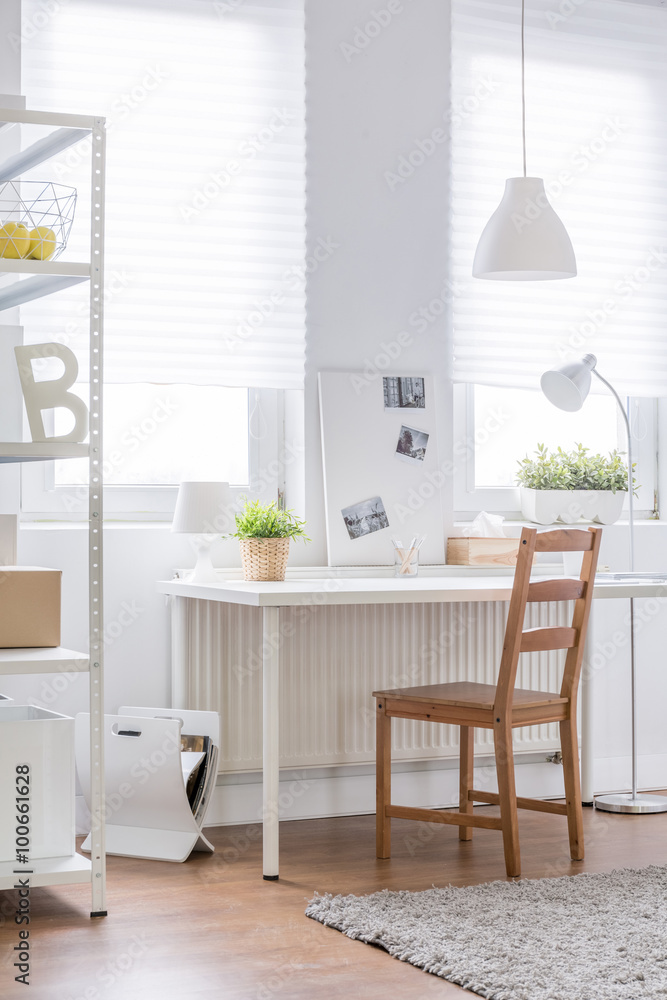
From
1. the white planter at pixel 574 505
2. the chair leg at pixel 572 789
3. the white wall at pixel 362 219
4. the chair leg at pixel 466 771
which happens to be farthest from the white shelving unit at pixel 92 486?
the white planter at pixel 574 505

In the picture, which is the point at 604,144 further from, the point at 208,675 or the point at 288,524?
the point at 208,675

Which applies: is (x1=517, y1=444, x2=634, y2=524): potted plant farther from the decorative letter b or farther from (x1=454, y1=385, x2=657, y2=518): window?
the decorative letter b

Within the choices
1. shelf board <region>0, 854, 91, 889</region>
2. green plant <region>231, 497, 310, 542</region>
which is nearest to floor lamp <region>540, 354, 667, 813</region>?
green plant <region>231, 497, 310, 542</region>

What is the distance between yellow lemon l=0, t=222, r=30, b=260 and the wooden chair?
134 cm

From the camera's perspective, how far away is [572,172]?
398 cm

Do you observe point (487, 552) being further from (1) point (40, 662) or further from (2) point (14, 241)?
(2) point (14, 241)

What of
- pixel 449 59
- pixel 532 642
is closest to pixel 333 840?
pixel 532 642

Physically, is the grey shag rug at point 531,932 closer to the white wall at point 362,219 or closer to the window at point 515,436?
the white wall at point 362,219

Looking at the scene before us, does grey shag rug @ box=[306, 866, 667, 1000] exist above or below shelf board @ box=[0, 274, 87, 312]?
below

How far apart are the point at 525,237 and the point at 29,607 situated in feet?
5.43

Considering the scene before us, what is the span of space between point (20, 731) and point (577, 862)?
145 centimetres

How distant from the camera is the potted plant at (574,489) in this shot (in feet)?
12.7

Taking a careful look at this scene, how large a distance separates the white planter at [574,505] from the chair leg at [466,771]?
896 mm

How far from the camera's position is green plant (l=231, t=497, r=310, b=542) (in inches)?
132
